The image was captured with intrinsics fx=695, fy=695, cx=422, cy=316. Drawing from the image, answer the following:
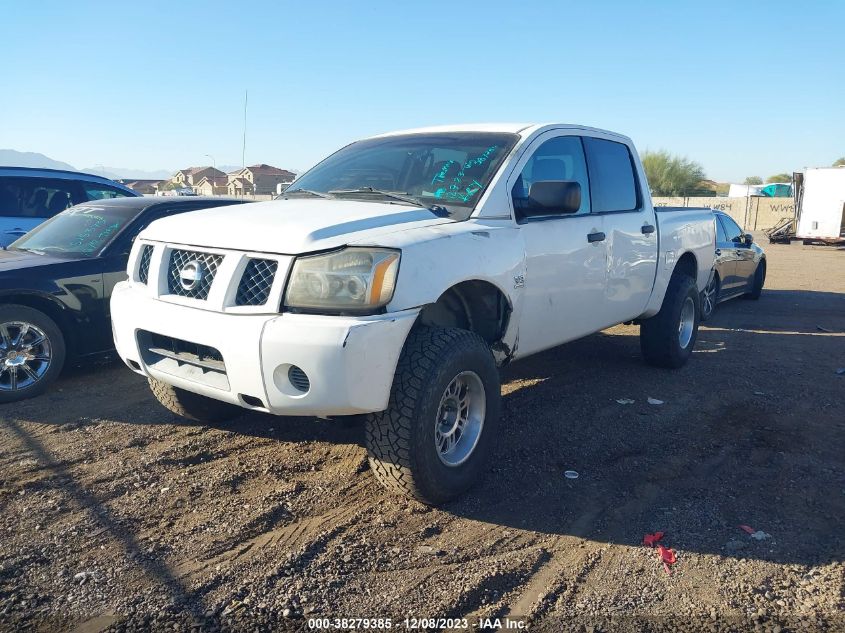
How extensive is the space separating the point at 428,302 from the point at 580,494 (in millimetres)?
1417

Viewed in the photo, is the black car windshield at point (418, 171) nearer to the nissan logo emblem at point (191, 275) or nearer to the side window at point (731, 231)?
the nissan logo emblem at point (191, 275)

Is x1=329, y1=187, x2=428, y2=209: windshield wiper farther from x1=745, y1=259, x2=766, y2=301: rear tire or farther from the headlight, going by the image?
x1=745, y1=259, x2=766, y2=301: rear tire

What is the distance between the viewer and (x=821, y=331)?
892 centimetres

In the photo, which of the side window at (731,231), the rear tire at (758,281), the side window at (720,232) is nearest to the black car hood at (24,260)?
the side window at (720,232)

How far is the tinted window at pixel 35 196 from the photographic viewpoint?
27.3ft

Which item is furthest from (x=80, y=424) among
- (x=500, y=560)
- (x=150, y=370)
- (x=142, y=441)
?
(x=500, y=560)

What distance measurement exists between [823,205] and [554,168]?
79.8ft

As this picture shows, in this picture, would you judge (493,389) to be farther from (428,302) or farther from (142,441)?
(142,441)

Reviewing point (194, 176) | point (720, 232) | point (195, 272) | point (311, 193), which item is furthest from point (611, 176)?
point (194, 176)

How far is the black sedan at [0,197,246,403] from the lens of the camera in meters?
5.18

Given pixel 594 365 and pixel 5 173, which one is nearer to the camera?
pixel 594 365

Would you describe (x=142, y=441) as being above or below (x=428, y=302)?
below

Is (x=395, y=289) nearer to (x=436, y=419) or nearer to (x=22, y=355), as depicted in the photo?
(x=436, y=419)

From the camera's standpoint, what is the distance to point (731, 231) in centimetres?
1095
